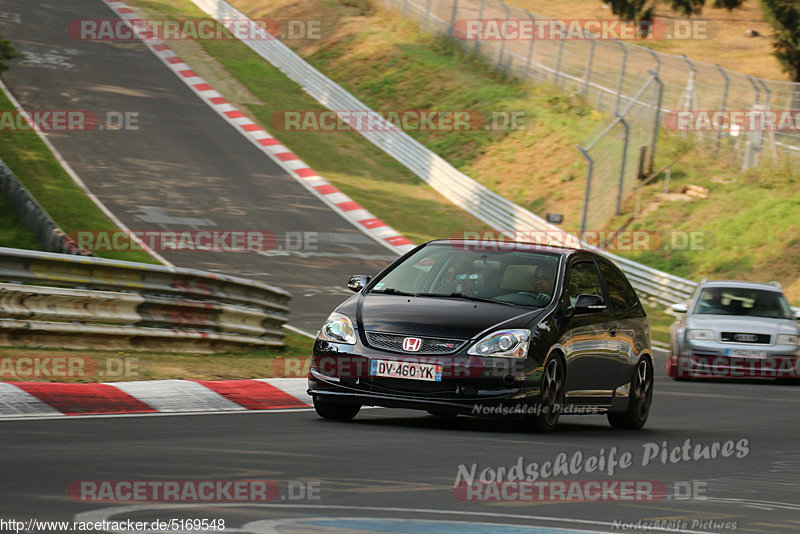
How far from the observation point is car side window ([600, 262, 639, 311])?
11.7 meters

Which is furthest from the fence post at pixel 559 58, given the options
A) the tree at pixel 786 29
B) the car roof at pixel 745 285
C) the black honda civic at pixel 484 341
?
the black honda civic at pixel 484 341

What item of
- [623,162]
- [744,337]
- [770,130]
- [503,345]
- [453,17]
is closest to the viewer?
[503,345]

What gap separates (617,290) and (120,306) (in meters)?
4.66

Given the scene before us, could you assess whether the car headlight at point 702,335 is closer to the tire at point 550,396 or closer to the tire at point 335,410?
the tire at point 550,396

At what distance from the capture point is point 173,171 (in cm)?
3011

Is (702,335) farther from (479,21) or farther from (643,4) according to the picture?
(643,4)

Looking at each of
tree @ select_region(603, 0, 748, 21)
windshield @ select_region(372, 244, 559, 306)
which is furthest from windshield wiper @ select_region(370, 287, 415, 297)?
tree @ select_region(603, 0, 748, 21)

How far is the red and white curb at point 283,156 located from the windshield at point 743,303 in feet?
27.9

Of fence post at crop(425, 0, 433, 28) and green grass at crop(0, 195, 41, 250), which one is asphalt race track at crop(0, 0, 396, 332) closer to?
green grass at crop(0, 195, 41, 250)

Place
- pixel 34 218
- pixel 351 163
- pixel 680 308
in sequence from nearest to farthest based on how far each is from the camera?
pixel 680 308 → pixel 34 218 → pixel 351 163

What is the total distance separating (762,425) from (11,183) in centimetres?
1192

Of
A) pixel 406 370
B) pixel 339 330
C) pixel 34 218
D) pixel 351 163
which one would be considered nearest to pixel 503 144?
pixel 351 163

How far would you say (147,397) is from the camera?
414 inches

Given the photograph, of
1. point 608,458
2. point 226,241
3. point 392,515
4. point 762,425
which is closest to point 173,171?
point 226,241
